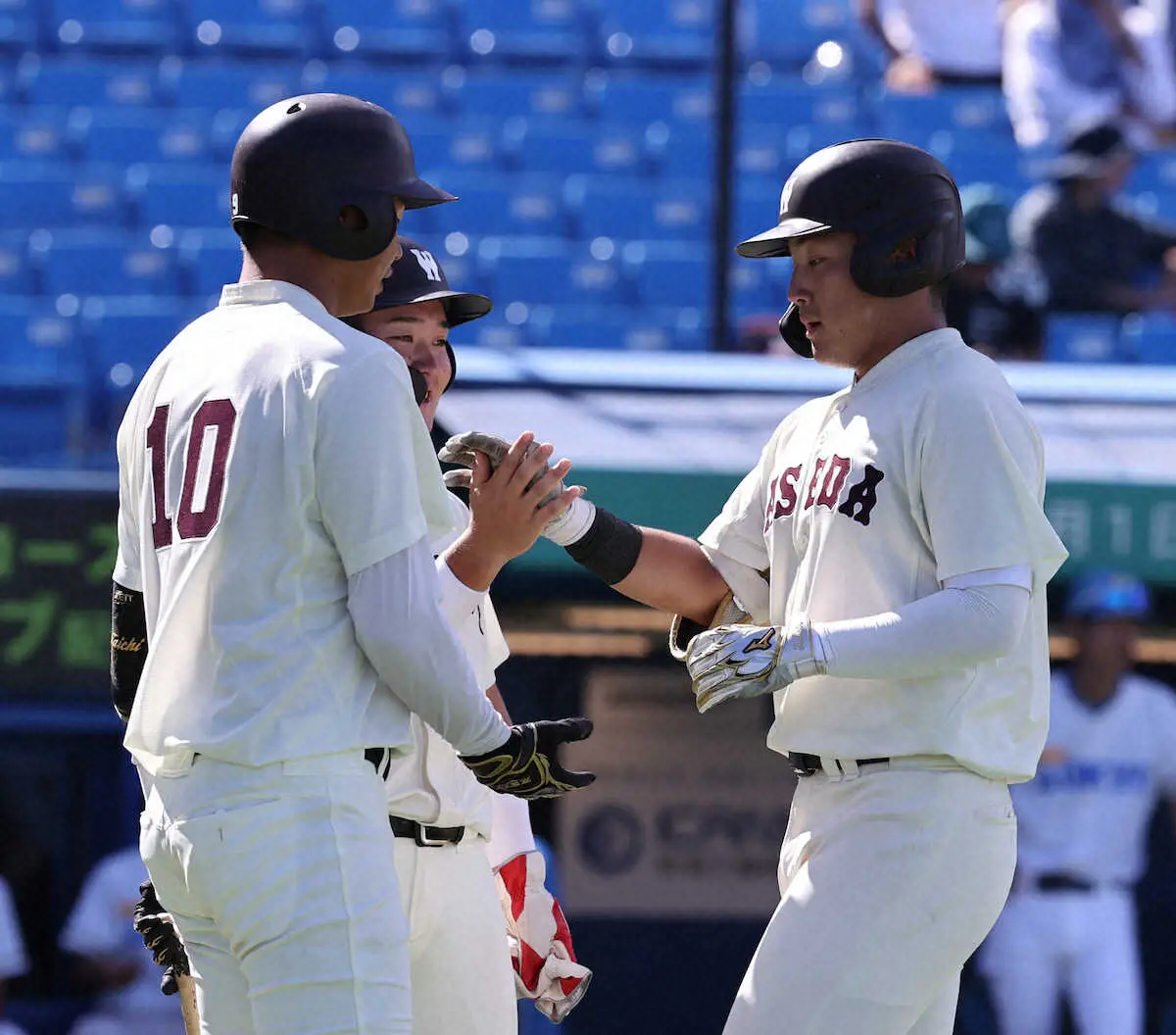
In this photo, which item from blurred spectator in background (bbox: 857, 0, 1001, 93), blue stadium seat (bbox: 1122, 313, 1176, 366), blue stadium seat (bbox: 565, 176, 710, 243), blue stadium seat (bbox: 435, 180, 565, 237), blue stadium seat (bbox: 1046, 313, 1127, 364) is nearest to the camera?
blue stadium seat (bbox: 1046, 313, 1127, 364)

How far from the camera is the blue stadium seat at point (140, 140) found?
36.2ft

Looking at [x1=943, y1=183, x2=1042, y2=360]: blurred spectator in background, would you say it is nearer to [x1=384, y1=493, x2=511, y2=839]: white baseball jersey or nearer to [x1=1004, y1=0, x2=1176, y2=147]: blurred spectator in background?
[x1=1004, y1=0, x2=1176, y2=147]: blurred spectator in background

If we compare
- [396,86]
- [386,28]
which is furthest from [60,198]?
[386,28]

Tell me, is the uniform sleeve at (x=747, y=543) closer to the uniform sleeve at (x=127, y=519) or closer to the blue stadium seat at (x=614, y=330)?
the uniform sleeve at (x=127, y=519)

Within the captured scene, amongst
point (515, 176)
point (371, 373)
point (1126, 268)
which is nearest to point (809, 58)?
point (515, 176)

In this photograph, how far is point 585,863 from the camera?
22.4 feet

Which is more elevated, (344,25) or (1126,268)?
(344,25)

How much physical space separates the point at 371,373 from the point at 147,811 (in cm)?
59

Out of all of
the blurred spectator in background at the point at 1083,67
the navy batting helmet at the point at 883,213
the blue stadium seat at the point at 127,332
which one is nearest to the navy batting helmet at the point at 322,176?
the navy batting helmet at the point at 883,213

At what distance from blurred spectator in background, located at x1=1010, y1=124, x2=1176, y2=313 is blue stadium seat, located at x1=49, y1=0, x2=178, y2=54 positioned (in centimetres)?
551

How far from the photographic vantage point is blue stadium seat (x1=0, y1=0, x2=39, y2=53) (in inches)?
463

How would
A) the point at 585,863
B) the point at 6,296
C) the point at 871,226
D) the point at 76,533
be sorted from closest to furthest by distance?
1. the point at 871,226
2. the point at 76,533
3. the point at 585,863
4. the point at 6,296

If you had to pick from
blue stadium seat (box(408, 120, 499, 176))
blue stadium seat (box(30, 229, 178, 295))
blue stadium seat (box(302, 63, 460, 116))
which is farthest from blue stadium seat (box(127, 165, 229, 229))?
blue stadium seat (box(408, 120, 499, 176))

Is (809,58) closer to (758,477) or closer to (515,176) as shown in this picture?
(515,176)
